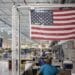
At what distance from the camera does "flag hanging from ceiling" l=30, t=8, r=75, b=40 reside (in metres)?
5.98

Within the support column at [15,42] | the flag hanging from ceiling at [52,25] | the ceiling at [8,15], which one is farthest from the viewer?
the ceiling at [8,15]

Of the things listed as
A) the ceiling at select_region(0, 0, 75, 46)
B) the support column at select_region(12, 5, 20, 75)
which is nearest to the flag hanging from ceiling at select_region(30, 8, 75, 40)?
the support column at select_region(12, 5, 20, 75)

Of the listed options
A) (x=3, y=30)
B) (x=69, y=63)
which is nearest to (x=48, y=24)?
(x=69, y=63)

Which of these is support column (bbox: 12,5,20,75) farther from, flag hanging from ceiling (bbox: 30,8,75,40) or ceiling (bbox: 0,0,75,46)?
ceiling (bbox: 0,0,75,46)

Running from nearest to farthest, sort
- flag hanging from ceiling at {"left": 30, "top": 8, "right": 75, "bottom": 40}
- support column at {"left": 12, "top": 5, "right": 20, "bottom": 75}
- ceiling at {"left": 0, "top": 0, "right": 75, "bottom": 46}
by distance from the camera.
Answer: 1. support column at {"left": 12, "top": 5, "right": 20, "bottom": 75}
2. flag hanging from ceiling at {"left": 30, "top": 8, "right": 75, "bottom": 40}
3. ceiling at {"left": 0, "top": 0, "right": 75, "bottom": 46}

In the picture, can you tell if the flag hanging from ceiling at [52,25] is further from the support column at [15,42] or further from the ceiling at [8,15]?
the ceiling at [8,15]

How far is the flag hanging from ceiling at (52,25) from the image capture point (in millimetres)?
5984

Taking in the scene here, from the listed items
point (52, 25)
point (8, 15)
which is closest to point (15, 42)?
point (52, 25)

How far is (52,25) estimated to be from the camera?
238 inches

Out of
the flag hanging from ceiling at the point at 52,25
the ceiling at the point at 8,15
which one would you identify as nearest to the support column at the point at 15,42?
the flag hanging from ceiling at the point at 52,25

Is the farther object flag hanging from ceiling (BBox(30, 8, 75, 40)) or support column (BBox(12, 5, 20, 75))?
flag hanging from ceiling (BBox(30, 8, 75, 40))

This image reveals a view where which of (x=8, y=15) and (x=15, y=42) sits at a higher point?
(x=8, y=15)

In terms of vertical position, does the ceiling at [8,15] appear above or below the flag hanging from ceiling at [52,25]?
above

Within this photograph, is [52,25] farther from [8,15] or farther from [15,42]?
[8,15]
